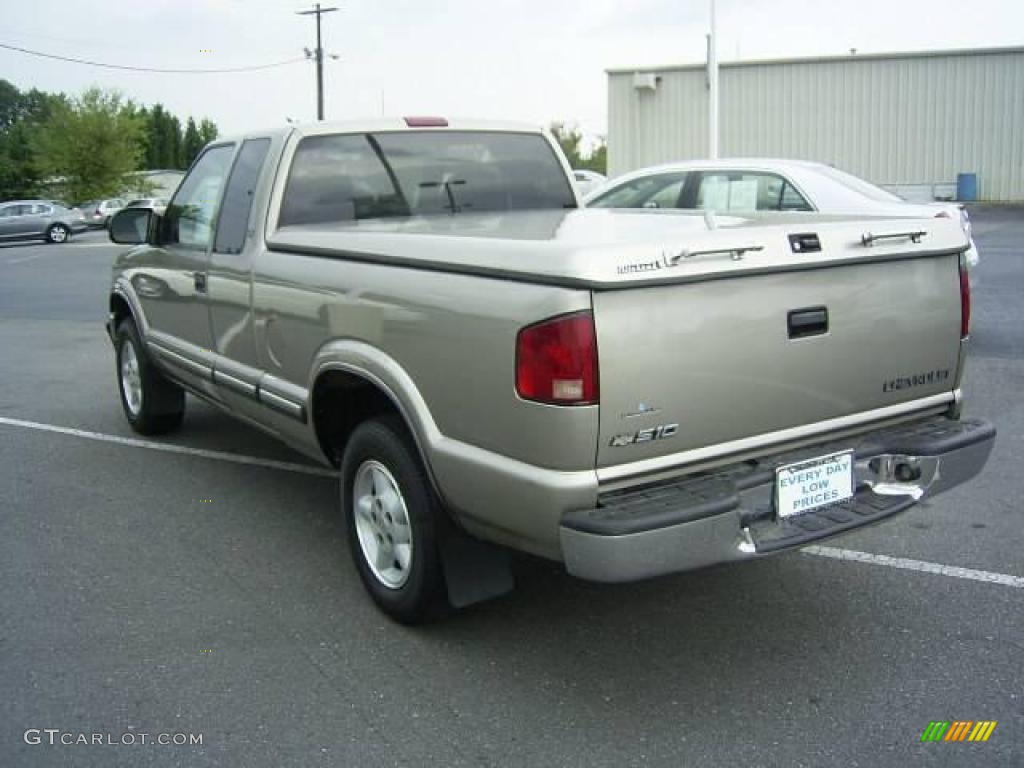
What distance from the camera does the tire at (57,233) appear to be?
116 feet

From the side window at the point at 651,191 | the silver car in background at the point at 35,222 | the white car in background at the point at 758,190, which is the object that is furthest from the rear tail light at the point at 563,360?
the silver car in background at the point at 35,222

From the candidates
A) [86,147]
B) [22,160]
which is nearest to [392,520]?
[86,147]

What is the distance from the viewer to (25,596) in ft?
14.5

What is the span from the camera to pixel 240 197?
203 inches

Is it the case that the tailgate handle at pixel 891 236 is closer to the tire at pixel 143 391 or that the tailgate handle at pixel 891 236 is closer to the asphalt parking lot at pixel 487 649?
the asphalt parking lot at pixel 487 649

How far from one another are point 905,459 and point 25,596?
3461mm

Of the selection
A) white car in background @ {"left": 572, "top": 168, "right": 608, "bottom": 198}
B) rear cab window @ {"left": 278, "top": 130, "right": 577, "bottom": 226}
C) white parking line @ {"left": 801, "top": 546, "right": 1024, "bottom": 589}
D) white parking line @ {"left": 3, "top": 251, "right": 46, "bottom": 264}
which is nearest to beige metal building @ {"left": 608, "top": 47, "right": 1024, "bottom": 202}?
white car in background @ {"left": 572, "top": 168, "right": 608, "bottom": 198}

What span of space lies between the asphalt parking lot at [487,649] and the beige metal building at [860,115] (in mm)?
28161

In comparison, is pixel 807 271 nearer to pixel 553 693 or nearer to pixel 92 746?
pixel 553 693

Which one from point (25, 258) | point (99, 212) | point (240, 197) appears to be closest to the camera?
point (240, 197)

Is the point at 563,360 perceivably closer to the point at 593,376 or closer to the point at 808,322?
the point at 593,376

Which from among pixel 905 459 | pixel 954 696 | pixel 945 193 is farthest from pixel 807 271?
pixel 945 193

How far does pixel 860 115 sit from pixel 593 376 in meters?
31.4

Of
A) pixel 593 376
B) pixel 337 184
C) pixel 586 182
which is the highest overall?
pixel 586 182
